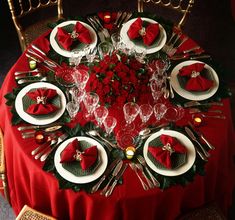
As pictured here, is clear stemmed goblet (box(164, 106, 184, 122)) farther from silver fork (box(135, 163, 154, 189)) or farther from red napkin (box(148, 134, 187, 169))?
silver fork (box(135, 163, 154, 189))

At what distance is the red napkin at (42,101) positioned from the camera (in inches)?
73.7

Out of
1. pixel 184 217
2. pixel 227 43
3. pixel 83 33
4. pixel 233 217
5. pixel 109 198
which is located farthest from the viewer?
pixel 227 43

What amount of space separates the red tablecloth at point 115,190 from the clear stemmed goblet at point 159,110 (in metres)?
0.21

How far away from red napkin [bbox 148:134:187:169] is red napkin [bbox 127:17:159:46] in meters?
0.64

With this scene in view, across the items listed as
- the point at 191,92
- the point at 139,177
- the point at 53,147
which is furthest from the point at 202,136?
the point at 53,147

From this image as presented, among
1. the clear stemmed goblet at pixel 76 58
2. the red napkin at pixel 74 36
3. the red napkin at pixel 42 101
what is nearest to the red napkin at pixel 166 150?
the red napkin at pixel 42 101

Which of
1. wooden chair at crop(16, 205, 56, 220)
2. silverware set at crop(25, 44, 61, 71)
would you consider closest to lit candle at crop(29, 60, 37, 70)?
silverware set at crop(25, 44, 61, 71)

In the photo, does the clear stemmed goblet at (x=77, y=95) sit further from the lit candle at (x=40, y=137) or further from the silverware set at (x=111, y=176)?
the silverware set at (x=111, y=176)

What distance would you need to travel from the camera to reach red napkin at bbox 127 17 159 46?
220cm

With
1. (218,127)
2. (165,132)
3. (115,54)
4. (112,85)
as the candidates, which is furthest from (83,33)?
(218,127)

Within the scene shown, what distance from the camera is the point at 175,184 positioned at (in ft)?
5.65

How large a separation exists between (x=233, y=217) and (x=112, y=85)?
1.25 metres

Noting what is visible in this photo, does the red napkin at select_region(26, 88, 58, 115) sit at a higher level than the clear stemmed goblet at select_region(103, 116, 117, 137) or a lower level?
higher

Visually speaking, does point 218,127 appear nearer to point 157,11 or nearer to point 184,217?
point 184,217
